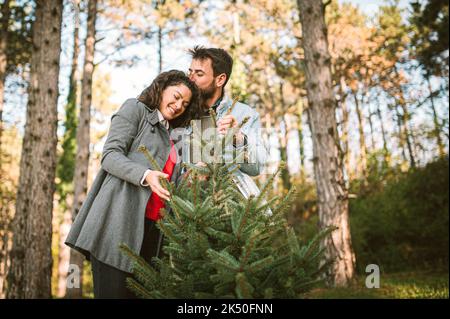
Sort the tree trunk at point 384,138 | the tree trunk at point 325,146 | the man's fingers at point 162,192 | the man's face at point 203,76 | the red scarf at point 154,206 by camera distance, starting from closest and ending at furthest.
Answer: the man's fingers at point 162,192 < the red scarf at point 154,206 < the man's face at point 203,76 < the tree trunk at point 325,146 < the tree trunk at point 384,138

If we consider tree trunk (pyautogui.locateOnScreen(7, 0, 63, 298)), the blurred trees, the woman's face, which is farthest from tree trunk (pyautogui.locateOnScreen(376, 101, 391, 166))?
the woman's face

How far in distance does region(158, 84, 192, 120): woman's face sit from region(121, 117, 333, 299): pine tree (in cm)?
59

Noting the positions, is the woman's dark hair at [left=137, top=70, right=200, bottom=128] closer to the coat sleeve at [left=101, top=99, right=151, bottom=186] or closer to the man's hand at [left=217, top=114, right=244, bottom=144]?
the coat sleeve at [left=101, top=99, right=151, bottom=186]

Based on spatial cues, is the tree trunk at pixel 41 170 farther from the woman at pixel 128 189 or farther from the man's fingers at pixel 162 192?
the man's fingers at pixel 162 192

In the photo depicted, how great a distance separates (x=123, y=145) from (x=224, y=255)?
0.94 metres

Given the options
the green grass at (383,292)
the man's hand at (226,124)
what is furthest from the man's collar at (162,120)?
the green grass at (383,292)

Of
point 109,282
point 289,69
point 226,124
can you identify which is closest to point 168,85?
point 226,124

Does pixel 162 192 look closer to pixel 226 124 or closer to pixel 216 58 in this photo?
pixel 226 124

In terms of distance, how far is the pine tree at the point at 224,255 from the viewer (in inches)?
59.2

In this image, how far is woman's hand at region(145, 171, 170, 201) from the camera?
1.78 metres

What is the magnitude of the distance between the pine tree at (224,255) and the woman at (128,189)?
0.21m

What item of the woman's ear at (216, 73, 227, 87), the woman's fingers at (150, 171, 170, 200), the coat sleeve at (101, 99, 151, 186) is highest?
the woman's ear at (216, 73, 227, 87)

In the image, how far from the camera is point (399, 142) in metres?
22.9

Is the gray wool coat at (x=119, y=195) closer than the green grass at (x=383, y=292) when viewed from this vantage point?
Yes
